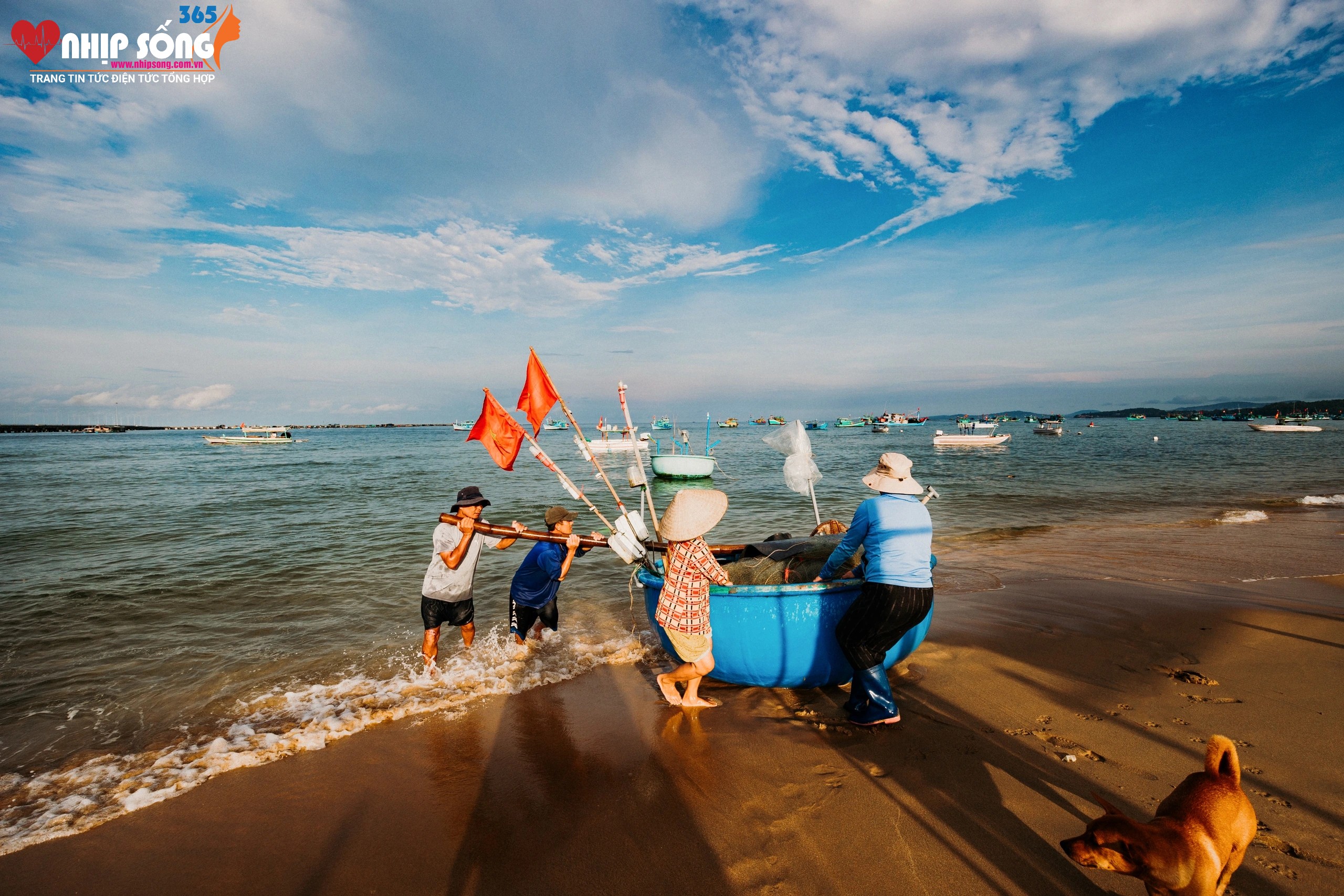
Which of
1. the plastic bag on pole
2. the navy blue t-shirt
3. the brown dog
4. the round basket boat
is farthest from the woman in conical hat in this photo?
the plastic bag on pole

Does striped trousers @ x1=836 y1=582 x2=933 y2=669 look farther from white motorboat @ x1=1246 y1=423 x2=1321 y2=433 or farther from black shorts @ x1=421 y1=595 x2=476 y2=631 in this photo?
white motorboat @ x1=1246 y1=423 x2=1321 y2=433

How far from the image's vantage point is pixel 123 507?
19.7m

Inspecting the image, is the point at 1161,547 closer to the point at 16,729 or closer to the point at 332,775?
the point at 332,775

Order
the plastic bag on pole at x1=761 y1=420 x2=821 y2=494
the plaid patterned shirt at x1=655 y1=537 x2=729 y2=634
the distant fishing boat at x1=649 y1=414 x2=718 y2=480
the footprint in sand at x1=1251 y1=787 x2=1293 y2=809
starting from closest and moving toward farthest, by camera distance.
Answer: the footprint in sand at x1=1251 y1=787 x2=1293 y2=809, the plaid patterned shirt at x1=655 y1=537 x2=729 y2=634, the plastic bag on pole at x1=761 y1=420 x2=821 y2=494, the distant fishing boat at x1=649 y1=414 x2=718 y2=480

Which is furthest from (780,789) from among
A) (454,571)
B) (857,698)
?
(454,571)

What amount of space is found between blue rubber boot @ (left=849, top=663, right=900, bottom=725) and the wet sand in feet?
0.35

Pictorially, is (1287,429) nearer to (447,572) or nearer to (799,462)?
(799,462)

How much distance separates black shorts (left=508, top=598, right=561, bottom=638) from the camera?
20.5ft

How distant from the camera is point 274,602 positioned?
9000 millimetres

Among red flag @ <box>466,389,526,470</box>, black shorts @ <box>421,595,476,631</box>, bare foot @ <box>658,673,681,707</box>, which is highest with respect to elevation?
red flag @ <box>466,389,526,470</box>

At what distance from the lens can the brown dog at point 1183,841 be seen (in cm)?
207

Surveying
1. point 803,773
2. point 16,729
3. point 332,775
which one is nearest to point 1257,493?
point 803,773

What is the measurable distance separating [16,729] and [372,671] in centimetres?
306

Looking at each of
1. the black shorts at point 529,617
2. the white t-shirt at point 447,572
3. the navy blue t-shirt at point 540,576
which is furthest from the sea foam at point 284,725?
the white t-shirt at point 447,572
